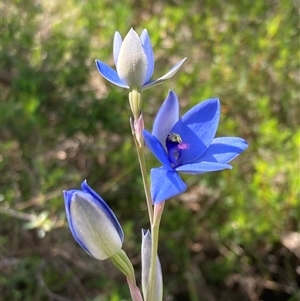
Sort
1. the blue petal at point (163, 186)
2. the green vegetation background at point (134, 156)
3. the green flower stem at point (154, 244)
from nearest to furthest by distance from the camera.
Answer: the blue petal at point (163, 186)
the green flower stem at point (154, 244)
the green vegetation background at point (134, 156)

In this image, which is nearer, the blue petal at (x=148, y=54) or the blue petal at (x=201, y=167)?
the blue petal at (x=201, y=167)

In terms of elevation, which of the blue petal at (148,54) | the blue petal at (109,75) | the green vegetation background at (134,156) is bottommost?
the green vegetation background at (134,156)

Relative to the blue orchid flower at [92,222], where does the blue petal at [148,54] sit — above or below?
above

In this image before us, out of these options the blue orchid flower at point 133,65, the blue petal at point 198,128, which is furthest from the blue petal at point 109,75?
the blue petal at point 198,128

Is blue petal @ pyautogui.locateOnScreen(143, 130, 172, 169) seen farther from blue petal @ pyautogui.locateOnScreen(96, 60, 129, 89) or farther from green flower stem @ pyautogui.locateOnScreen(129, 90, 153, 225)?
blue petal @ pyautogui.locateOnScreen(96, 60, 129, 89)

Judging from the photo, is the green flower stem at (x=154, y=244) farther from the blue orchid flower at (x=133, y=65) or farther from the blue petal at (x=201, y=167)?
the blue orchid flower at (x=133, y=65)

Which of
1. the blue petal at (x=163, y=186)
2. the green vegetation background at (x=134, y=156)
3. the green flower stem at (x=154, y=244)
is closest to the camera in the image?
the blue petal at (x=163, y=186)

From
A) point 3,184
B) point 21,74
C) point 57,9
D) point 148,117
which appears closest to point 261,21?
point 148,117

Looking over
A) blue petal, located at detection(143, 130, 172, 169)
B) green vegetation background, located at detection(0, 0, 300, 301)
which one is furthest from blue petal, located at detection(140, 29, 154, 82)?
green vegetation background, located at detection(0, 0, 300, 301)

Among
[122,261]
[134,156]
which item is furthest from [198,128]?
[134,156]
